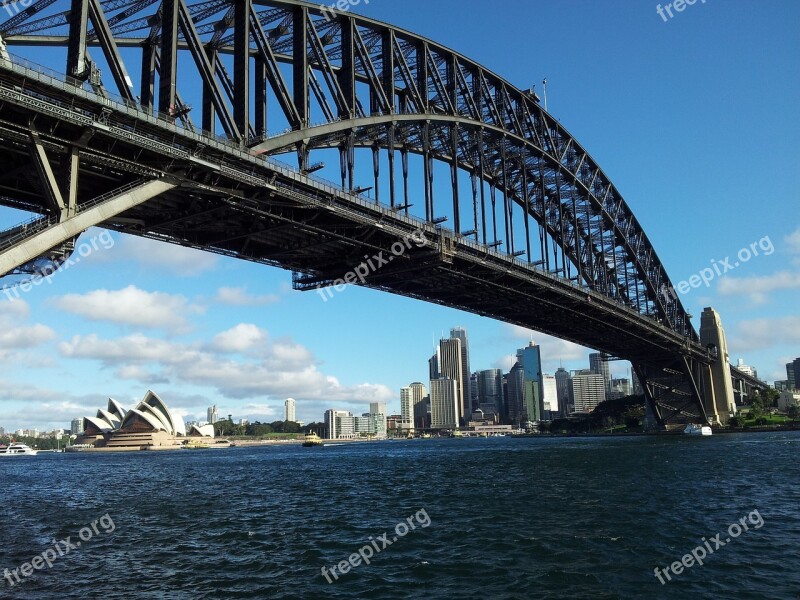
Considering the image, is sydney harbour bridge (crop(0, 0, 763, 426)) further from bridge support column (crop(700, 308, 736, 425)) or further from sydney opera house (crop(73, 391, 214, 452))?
sydney opera house (crop(73, 391, 214, 452))

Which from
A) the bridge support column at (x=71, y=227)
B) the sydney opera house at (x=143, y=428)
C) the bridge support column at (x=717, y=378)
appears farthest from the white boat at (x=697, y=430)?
the sydney opera house at (x=143, y=428)

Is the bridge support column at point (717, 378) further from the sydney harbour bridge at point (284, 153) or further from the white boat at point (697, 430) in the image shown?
the sydney harbour bridge at point (284, 153)

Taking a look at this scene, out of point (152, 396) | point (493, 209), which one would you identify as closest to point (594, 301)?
point (493, 209)

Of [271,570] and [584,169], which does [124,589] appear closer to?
[271,570]

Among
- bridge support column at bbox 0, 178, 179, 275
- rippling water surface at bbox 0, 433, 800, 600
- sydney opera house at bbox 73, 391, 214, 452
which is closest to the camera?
rippling water surface at bbox 0, 433, 800, 600

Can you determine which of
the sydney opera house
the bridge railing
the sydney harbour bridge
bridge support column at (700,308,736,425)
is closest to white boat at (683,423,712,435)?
bridge support column at (700,308,736,425)

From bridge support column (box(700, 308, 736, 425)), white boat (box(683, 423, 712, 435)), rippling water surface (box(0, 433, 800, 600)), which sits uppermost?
bridge support column (box(700, 308, 736, 425))
